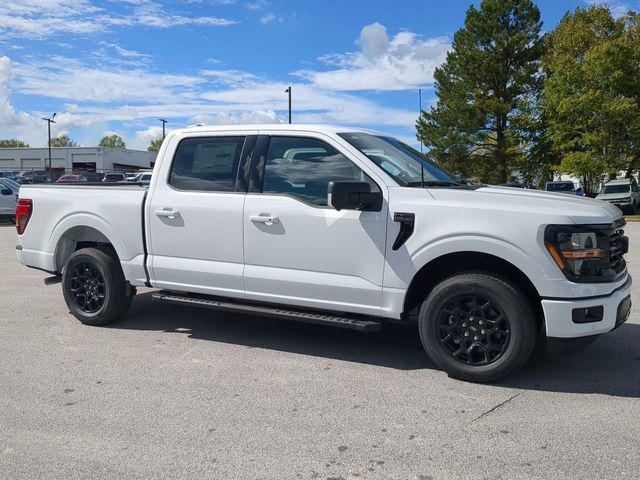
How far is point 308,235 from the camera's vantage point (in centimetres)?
482

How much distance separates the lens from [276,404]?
4.07m

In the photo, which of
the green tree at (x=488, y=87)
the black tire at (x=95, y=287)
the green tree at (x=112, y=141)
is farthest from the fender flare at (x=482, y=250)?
the green tree at (x=112, y=141)

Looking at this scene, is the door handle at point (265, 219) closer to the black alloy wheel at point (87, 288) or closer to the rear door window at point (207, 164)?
the rear door window at point (207, 164)

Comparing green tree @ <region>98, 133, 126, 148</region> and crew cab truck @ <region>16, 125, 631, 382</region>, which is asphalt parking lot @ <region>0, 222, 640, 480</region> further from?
green tree @ <region>98, 133, 126, 148</region>

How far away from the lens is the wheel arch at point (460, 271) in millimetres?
Result: 4414

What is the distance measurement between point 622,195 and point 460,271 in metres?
27.1

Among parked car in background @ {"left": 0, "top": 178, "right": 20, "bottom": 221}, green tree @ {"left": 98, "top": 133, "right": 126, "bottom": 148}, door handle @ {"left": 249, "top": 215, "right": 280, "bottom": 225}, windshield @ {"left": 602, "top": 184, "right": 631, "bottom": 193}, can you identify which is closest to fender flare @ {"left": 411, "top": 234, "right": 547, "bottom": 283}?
door handle @ {"left": 249, "top": 215, "right": 280, "bottom": 225}

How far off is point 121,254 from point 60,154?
78445 mm

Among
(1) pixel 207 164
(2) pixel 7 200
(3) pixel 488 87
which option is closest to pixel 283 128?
(1) pixel 207 164

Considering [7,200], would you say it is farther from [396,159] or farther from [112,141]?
[112,141]

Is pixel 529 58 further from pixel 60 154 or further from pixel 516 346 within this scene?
pixel 60 154

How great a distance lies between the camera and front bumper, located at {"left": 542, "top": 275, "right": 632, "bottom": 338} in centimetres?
408

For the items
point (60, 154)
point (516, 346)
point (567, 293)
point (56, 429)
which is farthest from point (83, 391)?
point (60, 154)

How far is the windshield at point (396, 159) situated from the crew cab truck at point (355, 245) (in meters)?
0.02
